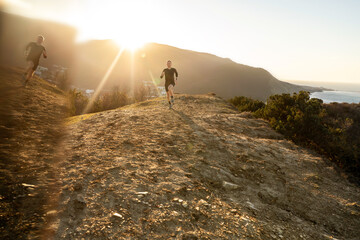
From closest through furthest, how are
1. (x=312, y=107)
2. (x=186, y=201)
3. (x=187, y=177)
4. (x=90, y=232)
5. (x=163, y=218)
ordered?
(x=90, y=232)
(x=163, y=218)
(x=186, y=201)
(x=187, y=177)
(x=312, y=107)

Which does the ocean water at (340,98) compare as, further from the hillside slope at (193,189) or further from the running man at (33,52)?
the running man at (33,52)

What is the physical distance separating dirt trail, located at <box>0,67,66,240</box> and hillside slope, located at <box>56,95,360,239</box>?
0.23 metres

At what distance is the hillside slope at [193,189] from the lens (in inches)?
112

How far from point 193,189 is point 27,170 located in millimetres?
3222

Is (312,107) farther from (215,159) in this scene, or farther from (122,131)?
(122,131)

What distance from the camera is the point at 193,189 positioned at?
391cm

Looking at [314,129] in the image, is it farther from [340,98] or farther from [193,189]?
[340,98]

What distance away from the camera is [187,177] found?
4316mm

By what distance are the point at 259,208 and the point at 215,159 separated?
76.3 inches

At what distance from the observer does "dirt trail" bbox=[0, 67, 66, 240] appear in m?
2.47

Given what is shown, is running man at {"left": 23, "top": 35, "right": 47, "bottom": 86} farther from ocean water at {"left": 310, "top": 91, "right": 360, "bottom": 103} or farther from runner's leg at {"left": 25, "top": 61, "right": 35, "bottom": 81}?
ocean water at {"left": 310, "top": 91, "right": 360, "bottom": 103}

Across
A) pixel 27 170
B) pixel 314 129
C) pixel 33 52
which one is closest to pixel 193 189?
pixel 27 170

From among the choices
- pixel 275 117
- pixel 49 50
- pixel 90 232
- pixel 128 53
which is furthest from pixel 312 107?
pixel 128 53

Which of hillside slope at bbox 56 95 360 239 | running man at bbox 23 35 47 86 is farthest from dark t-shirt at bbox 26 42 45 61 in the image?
hillside slope at bbox 56 95 360 239
